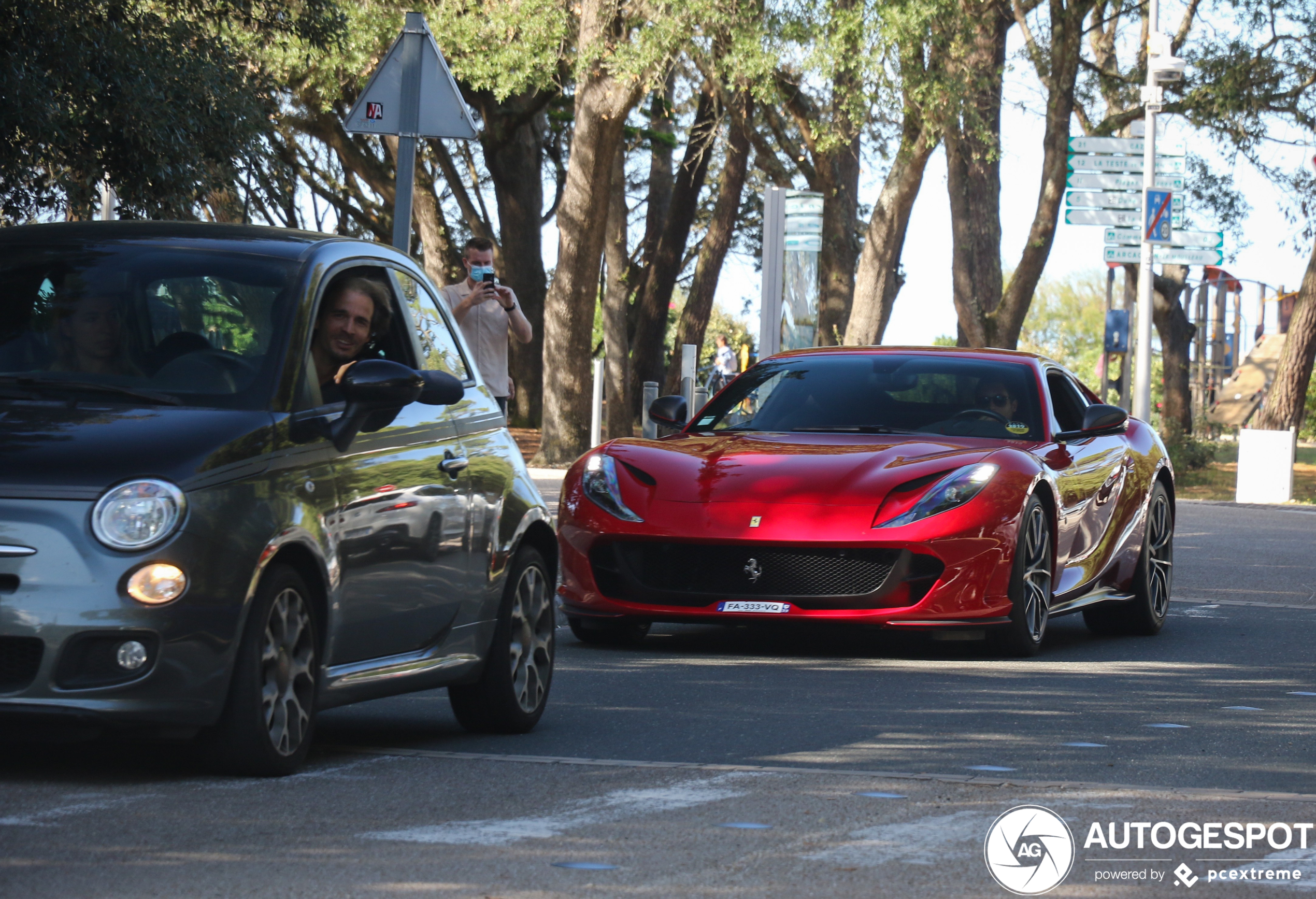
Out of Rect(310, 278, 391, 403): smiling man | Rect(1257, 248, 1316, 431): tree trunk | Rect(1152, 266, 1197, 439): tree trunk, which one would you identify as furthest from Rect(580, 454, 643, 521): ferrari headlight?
Rect(1152, 266, 1197, 439): tree trunk

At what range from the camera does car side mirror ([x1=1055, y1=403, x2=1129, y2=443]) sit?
1038 centimetres

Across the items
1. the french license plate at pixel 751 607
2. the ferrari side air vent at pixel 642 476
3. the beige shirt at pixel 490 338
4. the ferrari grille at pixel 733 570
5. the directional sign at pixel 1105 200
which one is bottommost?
the french license plate at pixel 751 607

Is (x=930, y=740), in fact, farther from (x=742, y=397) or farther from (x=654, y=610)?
(x=742, y=397)

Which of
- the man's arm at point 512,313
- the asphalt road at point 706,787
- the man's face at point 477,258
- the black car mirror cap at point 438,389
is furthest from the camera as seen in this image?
the man's face at point 477,258

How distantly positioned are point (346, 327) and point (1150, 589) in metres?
5.92

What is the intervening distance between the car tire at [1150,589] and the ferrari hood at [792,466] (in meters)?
1.55

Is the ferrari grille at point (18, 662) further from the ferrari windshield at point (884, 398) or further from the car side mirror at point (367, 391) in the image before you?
the ferrari windshield at point (884, 398)

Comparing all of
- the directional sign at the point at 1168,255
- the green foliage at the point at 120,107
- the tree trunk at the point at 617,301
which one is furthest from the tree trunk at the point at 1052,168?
the green foliage at the point at 120,107

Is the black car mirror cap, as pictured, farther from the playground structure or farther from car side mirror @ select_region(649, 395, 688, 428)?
the playground structure

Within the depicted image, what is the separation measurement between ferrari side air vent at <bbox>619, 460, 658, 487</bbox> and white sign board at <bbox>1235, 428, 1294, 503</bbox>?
17.6m

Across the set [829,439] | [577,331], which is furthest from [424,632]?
[577,331]

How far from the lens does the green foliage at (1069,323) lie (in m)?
122

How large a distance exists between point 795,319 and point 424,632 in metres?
14.8

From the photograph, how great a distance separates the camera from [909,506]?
914 cm
